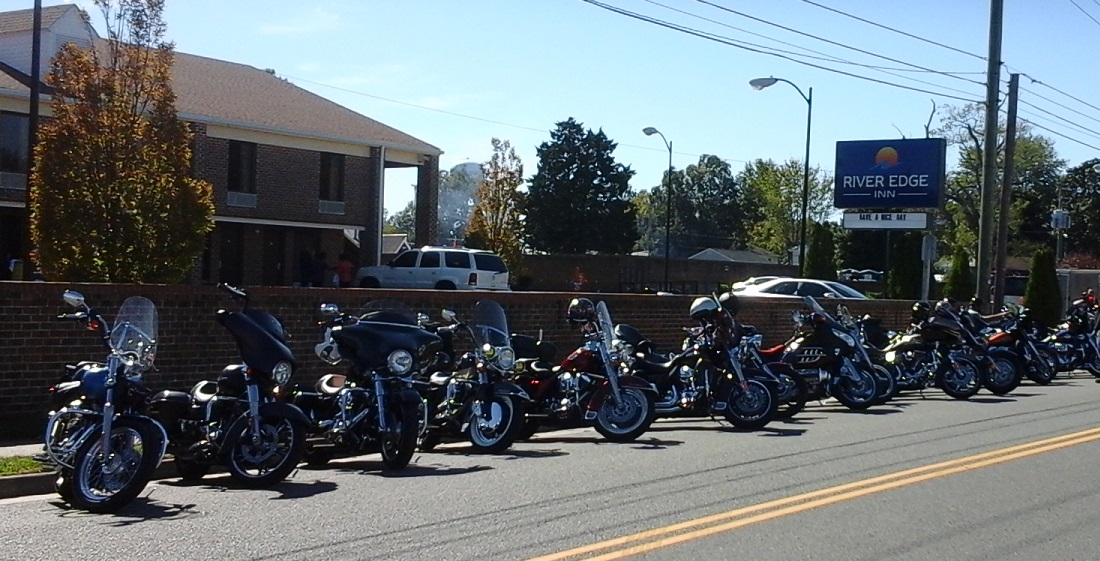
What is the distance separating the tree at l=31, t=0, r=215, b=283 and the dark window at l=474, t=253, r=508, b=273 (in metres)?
18.3

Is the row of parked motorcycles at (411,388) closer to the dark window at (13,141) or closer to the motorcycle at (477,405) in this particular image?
the motorcycle at (477,405)

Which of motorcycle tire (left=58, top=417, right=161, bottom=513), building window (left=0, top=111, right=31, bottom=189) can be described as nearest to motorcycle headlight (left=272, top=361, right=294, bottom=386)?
motorcycle tire (left=58, top=417, right=161, bottom=513)

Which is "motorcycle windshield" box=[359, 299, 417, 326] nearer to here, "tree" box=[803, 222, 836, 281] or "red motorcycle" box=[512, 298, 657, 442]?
"red motorcycle" box=[512, 298, 657, 442]

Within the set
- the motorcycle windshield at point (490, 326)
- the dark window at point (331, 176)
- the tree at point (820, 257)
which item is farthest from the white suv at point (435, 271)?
the motorcycle windshield at point (490, 326)

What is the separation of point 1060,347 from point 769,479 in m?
15.5

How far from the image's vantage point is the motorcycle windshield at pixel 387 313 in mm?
11547

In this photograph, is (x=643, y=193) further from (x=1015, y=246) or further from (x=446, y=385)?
(x=446, y=385)

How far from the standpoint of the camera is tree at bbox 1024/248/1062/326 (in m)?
35.6

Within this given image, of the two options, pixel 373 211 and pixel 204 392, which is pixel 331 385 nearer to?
pixel 204 392

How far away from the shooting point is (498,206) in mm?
54531

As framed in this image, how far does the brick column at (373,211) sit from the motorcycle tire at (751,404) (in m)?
27.2

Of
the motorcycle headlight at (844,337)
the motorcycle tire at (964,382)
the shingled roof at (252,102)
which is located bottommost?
the motorcycle tire at (964,382)

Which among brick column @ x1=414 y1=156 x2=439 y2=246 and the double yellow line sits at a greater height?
brick column @ x1=414 y1=156 x2=439 y2=246

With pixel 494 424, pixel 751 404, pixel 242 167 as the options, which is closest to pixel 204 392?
pixel 494 424
